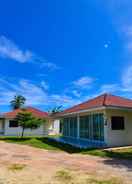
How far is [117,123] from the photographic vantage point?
17.1m

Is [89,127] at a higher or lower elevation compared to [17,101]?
lower

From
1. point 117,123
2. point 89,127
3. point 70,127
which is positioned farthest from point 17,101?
point 117,123

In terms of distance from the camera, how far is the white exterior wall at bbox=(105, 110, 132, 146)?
1644cm

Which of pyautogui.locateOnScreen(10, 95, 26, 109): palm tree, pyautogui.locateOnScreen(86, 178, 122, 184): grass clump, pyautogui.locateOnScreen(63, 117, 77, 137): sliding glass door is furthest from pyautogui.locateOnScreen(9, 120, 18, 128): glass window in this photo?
pyautogui.locateOnScreen(10, 95, 26, 109): palm tree

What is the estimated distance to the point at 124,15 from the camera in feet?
43.7

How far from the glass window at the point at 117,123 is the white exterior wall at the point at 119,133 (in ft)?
0.78

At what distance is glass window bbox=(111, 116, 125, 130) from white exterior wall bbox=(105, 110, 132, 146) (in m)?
0.24

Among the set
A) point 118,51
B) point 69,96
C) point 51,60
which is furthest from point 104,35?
point 69,96

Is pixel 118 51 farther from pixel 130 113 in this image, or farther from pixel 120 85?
pixel 120 85

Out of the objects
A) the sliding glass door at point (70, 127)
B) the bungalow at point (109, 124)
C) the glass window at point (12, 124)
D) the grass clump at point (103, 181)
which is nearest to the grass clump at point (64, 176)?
the grass clump at point (103, 181)

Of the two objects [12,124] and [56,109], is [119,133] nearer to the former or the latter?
[12,124]

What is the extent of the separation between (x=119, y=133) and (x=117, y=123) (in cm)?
77

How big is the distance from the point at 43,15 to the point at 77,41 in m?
4.68

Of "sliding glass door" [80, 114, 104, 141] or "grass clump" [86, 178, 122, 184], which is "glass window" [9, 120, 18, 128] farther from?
"grass clump" [86, 178, 122, 184]
